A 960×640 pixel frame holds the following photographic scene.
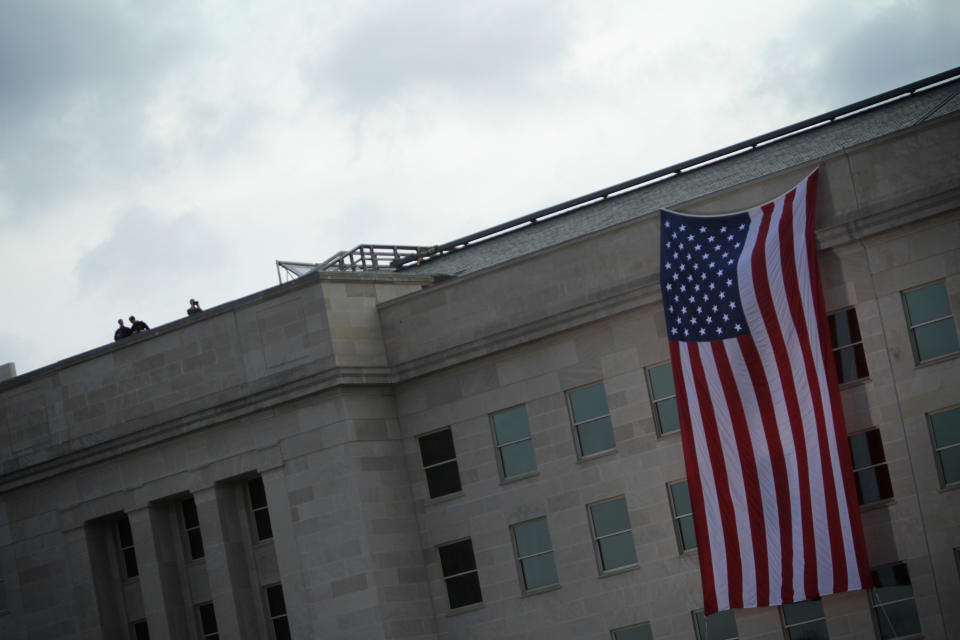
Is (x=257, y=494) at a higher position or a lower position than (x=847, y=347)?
lower

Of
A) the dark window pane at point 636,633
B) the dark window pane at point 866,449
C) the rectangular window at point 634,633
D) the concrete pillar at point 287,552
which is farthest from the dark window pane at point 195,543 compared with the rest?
the dark window pane at point 866,449

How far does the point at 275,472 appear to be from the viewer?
48125 millimetres

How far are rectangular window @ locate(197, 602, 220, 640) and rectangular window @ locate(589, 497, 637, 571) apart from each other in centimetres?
1238

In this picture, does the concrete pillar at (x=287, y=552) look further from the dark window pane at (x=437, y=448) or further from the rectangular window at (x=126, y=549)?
the rectangular window at (x=126, y=549)

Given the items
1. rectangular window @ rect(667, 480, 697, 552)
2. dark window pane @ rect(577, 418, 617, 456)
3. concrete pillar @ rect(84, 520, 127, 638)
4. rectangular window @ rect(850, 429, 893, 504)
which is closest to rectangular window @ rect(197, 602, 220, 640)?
concrete pillar @ rect(84, 520, 127, 638)

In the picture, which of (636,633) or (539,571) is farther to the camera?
(539,571)

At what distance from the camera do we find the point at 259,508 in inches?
1946

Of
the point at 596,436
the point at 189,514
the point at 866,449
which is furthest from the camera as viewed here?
the point at 189,514

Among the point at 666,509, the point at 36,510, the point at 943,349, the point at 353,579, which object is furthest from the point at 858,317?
the point at 36,510

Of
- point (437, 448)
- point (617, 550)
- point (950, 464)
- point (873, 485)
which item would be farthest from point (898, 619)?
point (437, 448)

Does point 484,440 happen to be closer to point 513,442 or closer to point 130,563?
point 513,442

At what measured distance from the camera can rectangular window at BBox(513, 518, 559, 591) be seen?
45.7 m

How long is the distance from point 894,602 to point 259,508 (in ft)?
60.7

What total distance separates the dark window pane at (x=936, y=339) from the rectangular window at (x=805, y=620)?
6.61m
